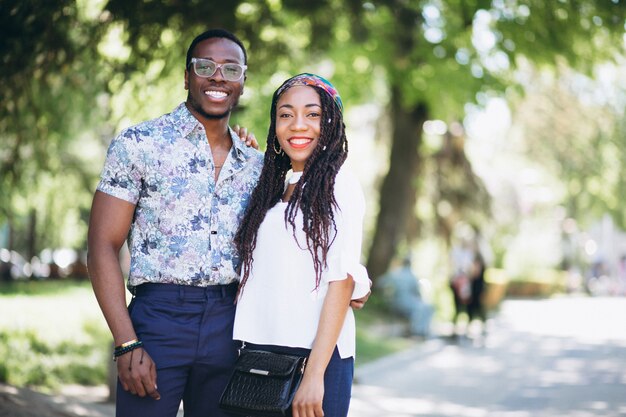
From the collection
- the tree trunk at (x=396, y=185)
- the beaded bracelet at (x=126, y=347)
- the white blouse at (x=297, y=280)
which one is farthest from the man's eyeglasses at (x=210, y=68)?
the tree trunk at (x=396, y=185)

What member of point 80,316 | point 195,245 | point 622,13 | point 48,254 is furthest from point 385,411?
point 48,254

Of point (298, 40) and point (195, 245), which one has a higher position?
point (298, 40)

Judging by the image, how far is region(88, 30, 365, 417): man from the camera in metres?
3.52

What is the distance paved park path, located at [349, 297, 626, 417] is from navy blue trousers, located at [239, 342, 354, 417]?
17.7 feet

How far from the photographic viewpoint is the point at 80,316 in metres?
14.8

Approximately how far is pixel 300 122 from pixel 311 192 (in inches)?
13.5

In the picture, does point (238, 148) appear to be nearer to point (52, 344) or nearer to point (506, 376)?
point (52, 344)

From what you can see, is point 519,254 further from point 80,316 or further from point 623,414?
point 623,414

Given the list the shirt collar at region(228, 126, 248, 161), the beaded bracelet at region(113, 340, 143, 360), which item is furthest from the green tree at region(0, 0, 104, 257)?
the beaded bracelet at region(113, 340, 143, 360)

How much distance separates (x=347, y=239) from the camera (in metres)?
3.47

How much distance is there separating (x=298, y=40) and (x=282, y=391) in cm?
974

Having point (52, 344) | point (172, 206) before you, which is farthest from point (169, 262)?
point (52, 344)

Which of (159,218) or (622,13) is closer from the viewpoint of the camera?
(159,218)

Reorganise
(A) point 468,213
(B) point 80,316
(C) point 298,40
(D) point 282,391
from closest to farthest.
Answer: (D) point 282,391
(C) point 298,40
(B) point 80,316
(A) point 468,213
